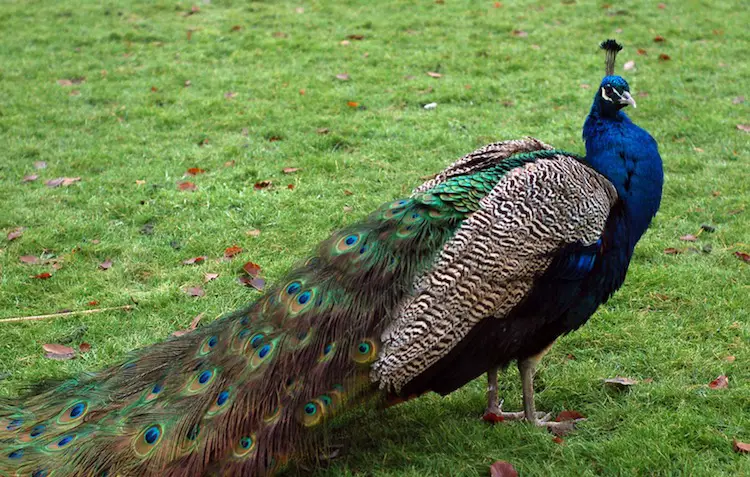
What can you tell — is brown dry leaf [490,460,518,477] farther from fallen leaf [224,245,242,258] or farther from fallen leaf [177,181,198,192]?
fallen leaf [177,181,198,192]

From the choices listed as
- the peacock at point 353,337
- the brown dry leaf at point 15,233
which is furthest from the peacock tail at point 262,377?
the brown dry leaf at point 15,233

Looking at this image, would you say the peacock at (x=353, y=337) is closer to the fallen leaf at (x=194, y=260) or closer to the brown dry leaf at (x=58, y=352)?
the brown dry leaf at (x=58, y=352)

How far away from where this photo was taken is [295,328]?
9.48 ft

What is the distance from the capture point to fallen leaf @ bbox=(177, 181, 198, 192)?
582cm

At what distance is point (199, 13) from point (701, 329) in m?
7.99

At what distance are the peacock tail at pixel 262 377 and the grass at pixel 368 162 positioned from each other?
0.43 meters

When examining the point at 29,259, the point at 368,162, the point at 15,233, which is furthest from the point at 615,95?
the point at 15,233

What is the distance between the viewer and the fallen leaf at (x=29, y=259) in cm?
485

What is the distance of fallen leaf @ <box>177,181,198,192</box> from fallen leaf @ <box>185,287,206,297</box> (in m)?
1.42

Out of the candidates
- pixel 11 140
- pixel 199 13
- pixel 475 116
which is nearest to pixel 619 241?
pixel 475 116

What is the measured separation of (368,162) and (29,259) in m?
2.52

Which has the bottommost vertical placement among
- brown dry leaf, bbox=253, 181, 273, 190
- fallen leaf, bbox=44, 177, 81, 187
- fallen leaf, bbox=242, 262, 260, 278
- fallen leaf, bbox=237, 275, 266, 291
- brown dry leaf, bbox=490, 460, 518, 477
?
brown dry leaf, bbox=253, 181, 273, 190

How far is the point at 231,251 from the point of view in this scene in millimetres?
4949

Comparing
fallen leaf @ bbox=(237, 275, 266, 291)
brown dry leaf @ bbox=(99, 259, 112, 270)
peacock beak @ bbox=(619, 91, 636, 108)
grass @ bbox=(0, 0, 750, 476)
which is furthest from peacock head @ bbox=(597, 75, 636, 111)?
brown dry leaf @ bbox=(99, 259, 112, 270)
